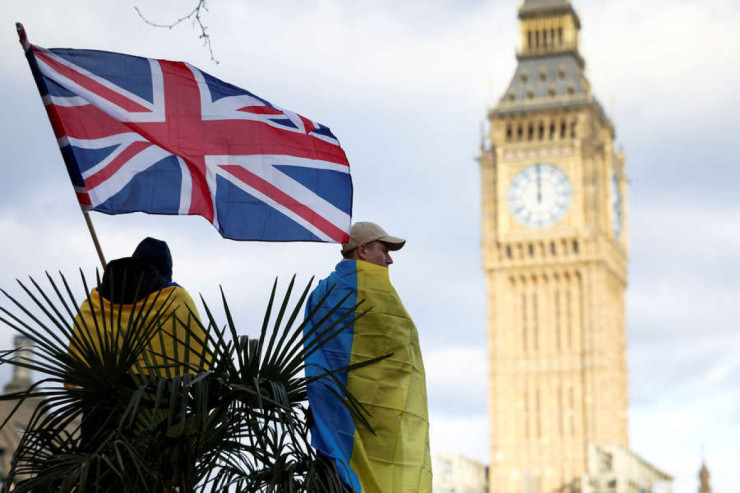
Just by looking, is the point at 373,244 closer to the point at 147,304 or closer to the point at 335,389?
the point at 335,389

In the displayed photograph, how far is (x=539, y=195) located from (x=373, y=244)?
60394mm

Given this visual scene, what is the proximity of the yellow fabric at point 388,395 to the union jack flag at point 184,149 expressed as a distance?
24.4 inches

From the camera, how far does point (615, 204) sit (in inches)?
2761

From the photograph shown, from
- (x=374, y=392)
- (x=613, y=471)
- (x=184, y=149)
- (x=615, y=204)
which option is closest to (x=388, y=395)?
(x=374, y=392)

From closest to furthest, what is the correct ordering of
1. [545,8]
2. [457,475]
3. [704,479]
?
[457,475]
[545,8]
[704,479]

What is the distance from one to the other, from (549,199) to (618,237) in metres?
5.45

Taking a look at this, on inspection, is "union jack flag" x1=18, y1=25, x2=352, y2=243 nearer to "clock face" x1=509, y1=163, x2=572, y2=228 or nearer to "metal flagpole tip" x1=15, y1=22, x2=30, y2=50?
"metal flagpole tip" x1=15, y1=22, x2=30, y2=50

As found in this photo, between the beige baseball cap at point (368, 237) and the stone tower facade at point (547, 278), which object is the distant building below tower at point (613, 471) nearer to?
the stone tower facade at point (547, 278)

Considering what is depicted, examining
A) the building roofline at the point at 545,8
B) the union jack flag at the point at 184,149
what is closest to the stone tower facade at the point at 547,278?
the building roofline at the point at 545,8

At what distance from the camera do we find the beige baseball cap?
709cm

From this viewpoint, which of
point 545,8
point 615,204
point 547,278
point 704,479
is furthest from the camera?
point 704,479

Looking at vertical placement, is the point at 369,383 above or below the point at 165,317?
below

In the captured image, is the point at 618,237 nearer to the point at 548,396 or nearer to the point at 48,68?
the point at 548,396

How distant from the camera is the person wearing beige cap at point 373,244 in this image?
711 centimetres
